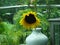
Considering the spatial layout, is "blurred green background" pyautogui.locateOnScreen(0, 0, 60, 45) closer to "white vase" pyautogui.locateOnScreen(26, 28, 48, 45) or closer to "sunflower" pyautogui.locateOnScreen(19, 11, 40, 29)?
"white vase" pyautogui.locateOnScreen(26, 28, 48, 45)

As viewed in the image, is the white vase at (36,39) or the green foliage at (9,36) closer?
the white vase at (36,39)

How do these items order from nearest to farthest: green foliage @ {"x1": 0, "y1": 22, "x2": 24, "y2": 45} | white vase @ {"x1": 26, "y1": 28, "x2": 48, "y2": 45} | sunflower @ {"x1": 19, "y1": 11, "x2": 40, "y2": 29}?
1. sunflower @ {"x1": 19, "y1": 11, "x2": 40, "y2": 29}
2. white vase @ {"x1": 26, "y1": 28, "x2": 48, "y2": 45}
3. green foliage @ {"x1": 0, "y1": 22, "x2": 24, "y2": 45}

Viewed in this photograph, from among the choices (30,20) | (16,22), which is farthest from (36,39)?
(16,22)

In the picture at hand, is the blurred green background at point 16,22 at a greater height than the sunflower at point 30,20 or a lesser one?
lesser

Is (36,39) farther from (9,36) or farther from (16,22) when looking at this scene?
(16,22)

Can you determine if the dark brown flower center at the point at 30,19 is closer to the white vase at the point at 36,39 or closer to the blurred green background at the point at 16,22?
the white vase at the point at 36,39

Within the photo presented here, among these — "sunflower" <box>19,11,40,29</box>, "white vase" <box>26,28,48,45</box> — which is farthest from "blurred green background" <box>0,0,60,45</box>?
"sunflower" <box>19,11,40,29</box>


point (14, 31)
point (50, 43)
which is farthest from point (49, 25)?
point (14, 31)

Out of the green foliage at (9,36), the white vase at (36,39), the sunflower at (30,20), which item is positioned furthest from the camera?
the green foliage at (9,36)

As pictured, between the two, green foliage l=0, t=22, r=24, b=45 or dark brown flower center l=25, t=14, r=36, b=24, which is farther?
green foliage l=0, t=22, r=24, b=45

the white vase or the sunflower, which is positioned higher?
the sunflower

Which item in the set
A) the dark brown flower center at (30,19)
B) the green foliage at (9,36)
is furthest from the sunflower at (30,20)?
the green foliage at (9,36)

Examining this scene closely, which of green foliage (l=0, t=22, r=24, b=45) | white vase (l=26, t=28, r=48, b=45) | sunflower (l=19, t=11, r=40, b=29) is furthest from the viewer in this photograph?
green foliage (l=0, t=22, r=24, b=45)

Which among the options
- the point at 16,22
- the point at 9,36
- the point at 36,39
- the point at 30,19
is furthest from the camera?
the point at 16,22
